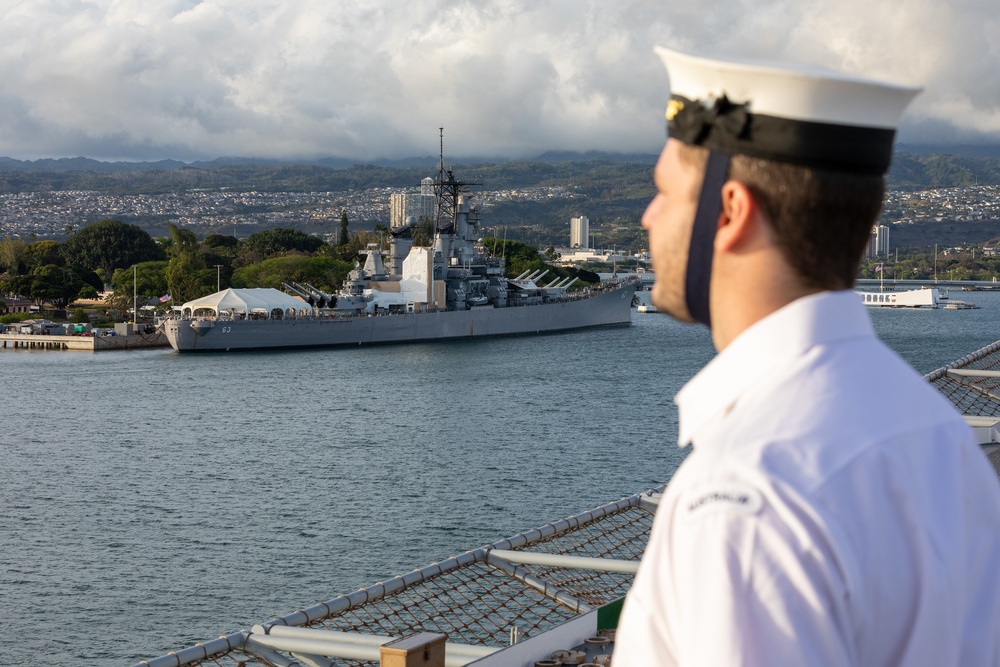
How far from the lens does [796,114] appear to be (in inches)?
48.4

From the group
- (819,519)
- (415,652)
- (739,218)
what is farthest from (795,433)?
(415,652)

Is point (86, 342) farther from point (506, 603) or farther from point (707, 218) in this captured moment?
point (707, 218)

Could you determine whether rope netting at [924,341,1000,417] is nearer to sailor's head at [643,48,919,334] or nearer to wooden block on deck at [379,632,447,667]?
wooden block on deck at [379,632,447,667]

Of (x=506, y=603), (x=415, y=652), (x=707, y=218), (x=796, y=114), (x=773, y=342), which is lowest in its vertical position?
(x=506, y=603)

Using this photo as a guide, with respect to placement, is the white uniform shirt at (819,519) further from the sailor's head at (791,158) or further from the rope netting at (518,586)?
the rope netting at (518,586)

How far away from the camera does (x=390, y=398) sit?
131 ft

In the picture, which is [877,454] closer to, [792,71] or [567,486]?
[792,71]

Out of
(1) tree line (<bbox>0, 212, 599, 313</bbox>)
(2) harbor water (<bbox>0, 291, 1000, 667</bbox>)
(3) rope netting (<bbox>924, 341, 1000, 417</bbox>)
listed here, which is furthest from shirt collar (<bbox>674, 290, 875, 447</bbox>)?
(1) tree line (<bbox>0, 212, 599, 313</bbox>)

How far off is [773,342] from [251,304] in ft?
198

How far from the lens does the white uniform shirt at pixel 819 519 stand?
3.35 feet

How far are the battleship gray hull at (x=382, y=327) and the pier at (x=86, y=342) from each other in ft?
10.7

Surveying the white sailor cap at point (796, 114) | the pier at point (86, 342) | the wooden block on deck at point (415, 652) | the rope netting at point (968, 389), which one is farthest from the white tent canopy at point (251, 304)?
the white sailor cap at point (796, 114)

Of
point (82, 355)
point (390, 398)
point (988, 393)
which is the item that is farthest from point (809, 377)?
point (82, 355)

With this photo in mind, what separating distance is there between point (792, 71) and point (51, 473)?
27.2 meters
